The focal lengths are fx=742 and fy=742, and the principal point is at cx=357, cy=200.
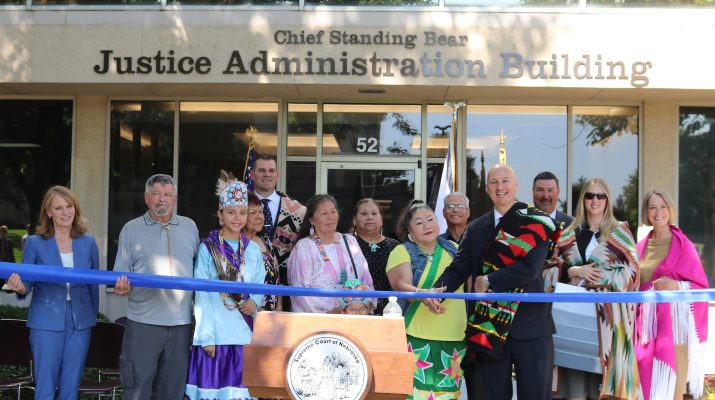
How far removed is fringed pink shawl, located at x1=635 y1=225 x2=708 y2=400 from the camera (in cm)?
537

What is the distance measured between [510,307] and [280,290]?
1426mm

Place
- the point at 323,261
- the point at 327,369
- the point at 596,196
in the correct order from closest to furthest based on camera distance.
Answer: the point at 327,369 < the point at 323,261 < the point at 596,196

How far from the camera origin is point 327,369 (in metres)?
3.27

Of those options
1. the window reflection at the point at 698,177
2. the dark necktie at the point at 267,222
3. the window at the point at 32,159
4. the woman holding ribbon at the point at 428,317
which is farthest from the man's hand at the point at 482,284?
the window at the point at 32,159

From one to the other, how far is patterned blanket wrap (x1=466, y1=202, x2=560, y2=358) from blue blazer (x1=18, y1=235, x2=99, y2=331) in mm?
2727

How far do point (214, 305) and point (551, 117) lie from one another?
23.1ft

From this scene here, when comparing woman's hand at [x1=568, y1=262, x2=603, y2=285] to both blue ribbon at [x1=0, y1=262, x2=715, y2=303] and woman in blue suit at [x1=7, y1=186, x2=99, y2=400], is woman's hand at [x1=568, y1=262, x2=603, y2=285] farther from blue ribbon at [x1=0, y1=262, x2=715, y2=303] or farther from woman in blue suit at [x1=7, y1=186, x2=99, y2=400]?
woman in blue suit at [x1=7, y1=186, x2=99, y2=400]

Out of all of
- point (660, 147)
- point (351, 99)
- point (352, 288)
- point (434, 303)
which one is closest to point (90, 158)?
point (351, 99)

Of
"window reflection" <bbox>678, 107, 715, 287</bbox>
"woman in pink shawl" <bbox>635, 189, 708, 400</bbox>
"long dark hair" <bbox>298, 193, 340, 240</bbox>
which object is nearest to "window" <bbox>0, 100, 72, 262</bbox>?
"long dark hair" <bbox>298, 193, 340, 240</bbox>

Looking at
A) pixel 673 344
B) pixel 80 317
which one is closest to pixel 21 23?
pixel 80 317

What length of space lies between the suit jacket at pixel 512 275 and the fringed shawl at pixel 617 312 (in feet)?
2.70

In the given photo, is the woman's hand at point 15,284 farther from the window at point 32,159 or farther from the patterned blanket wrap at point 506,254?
the window at point 32,159

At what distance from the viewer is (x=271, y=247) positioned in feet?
18.1

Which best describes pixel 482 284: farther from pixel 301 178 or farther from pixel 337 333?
pixel 301 178
